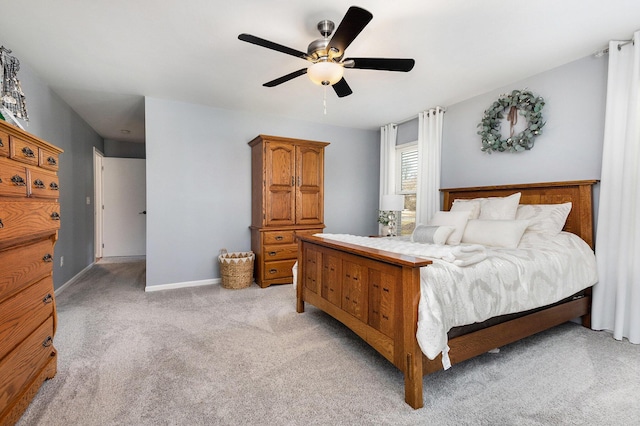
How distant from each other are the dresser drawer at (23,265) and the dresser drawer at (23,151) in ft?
1.42

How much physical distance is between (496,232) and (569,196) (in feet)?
2.56

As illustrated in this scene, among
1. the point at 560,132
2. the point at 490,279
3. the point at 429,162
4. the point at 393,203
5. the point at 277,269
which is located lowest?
the point at 277,269

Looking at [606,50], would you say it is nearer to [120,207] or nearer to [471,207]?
[471,207]

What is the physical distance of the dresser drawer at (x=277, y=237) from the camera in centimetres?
378

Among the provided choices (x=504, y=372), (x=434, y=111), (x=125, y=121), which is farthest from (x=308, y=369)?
(x=125, y=121)

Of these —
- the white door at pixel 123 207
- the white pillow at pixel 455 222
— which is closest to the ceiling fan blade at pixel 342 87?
the white pillow at pixel 455 222

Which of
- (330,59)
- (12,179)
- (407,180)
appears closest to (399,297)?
(330,59)

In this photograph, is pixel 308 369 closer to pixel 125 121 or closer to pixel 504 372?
pixel 504 372

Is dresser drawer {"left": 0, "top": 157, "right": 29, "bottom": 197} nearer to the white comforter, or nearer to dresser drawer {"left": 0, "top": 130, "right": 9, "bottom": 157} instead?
dresser drawer {"left": 0, "top": 130, "right": 9, "bottom": 157}

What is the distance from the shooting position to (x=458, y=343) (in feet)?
5.58

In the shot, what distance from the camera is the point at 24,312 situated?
4.77ft

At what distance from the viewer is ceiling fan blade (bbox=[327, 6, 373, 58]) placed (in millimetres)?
1578

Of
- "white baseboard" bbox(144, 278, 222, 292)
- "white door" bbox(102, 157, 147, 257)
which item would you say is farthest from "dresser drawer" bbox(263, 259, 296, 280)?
"white door" bbox(102, 157, 147, 257)

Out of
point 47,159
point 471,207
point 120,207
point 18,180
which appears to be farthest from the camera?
point 120,207
